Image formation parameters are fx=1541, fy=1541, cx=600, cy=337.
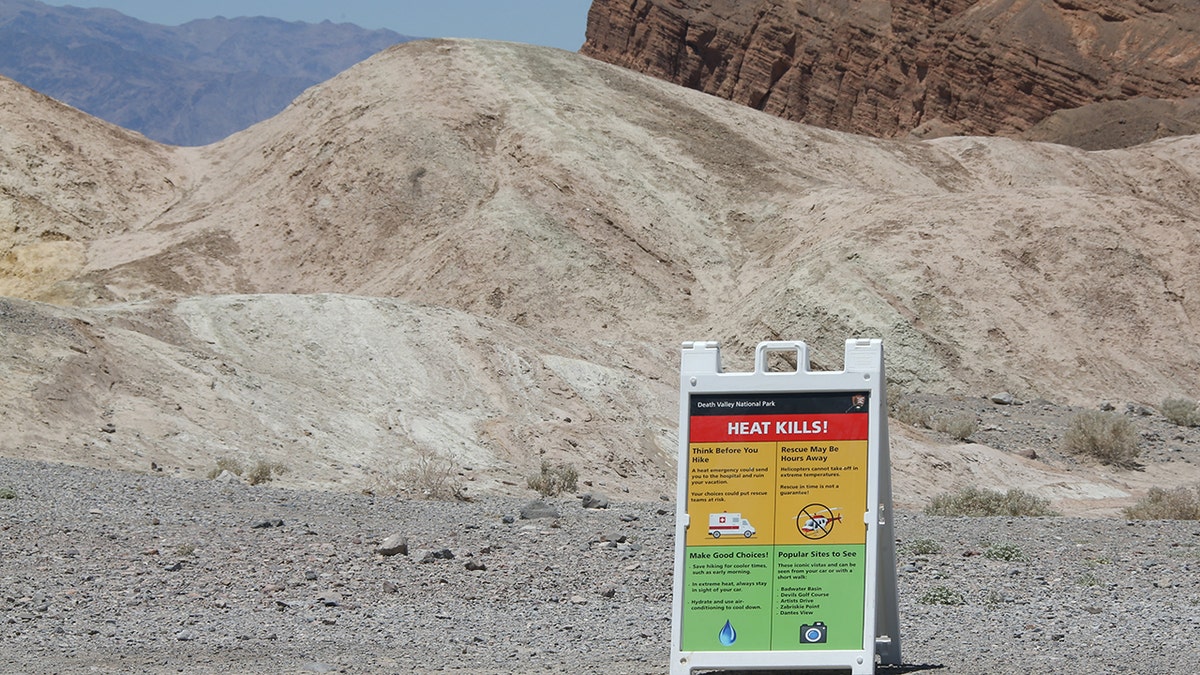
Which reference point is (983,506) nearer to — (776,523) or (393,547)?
(393,547)

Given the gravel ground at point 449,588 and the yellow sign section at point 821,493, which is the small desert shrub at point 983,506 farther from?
the yellow sign section at point 821,493

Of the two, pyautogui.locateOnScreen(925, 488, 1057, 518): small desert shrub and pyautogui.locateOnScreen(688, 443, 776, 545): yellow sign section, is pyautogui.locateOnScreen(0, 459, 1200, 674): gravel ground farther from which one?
pyautogui.locateOnScreen(925, 488, 1057, 518): small desert shrub

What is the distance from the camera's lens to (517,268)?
1353 inches

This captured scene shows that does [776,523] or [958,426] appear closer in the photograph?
[776,523]

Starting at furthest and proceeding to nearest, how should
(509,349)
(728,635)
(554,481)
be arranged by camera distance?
(509,349), (554,481), (728,635)

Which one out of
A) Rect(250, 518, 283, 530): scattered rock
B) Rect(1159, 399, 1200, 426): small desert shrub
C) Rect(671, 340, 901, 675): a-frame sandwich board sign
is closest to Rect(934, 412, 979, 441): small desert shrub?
Rect(1159, 399, 1200, 426): small desert shrub

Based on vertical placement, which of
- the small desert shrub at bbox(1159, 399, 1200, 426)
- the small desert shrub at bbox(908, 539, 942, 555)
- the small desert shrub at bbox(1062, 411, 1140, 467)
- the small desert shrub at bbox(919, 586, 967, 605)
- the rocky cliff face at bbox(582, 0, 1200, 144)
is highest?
the rocky cliff face at bbox(582, 0, 1200, 144)

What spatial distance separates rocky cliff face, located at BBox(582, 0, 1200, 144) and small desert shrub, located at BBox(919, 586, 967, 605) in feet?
183

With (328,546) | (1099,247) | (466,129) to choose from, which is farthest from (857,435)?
(466,129)

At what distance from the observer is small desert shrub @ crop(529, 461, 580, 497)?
18.0m

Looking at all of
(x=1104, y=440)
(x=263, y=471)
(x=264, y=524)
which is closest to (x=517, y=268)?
(x=1104, y=440)

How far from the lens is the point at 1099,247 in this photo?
32.7 meters

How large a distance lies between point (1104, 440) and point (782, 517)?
19.2 metres

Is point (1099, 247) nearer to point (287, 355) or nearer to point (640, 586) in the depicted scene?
point (287, 355)
